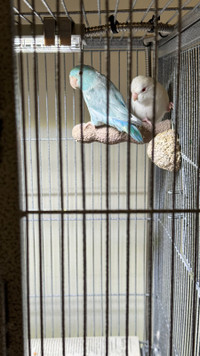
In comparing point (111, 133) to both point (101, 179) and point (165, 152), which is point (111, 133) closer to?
point (165, 152)

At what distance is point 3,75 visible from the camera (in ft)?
1.14

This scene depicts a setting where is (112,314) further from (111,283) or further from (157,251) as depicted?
(157,251)

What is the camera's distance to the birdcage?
38 cm

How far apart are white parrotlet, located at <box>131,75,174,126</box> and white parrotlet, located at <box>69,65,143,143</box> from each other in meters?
0.03

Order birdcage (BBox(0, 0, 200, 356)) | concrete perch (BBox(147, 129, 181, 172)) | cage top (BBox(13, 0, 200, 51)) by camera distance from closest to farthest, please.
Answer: birdcage (BBox(0, 0, 200, 356))
cage top (BBox(13, 0, 200, 51))
concrete perch (BBox(147, 129, 181, 172))

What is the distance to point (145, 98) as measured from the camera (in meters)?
0.91

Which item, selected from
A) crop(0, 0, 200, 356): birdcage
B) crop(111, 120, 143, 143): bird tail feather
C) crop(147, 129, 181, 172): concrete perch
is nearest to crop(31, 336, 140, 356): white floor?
crop(0, 0, 200, 356): birdcage

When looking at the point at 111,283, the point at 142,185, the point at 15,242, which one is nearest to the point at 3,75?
the point at 15,242

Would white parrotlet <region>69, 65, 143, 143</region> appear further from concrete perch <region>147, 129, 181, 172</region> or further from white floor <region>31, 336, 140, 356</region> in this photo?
white floor <region>31, 336, 140, 356</region>

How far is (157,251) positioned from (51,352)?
46 centimetres

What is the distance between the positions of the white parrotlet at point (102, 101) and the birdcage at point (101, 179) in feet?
0.12

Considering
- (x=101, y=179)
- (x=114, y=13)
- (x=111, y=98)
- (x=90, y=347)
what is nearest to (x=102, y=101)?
(x=111, y=98)

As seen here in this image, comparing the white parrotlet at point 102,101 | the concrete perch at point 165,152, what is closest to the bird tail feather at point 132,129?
the white parrotlet at point 102,101

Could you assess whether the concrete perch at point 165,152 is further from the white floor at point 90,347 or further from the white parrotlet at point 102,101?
the white floor at point 90,347
